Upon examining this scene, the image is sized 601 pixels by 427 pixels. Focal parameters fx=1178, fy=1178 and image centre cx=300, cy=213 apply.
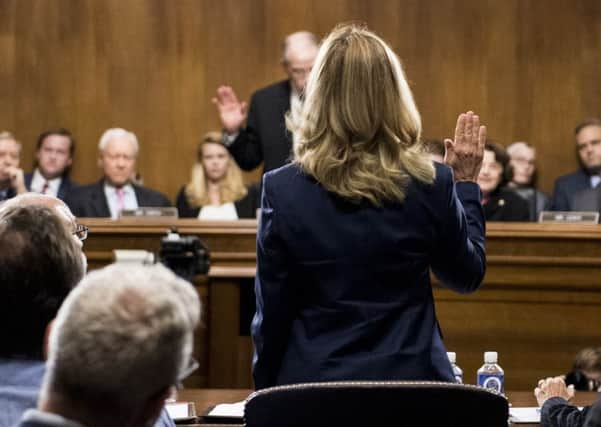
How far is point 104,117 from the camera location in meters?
9.50

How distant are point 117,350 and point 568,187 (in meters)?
7.79

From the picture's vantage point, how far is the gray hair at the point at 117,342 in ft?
4.23

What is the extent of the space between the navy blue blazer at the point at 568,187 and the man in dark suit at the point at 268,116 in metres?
2.74

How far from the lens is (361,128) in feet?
8.50

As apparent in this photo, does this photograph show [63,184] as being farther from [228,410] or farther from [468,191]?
[468,191]

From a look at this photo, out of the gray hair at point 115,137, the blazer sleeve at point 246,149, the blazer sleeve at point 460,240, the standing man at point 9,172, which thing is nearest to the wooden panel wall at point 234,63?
the gray hair at point 115,137

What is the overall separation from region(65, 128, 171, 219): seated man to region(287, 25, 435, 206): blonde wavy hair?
18.5 ft

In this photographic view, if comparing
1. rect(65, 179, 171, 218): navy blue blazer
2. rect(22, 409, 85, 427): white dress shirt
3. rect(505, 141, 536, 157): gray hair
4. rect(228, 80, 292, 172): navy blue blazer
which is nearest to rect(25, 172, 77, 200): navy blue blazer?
rect(65, 179, 171, 218): navy blue blazer

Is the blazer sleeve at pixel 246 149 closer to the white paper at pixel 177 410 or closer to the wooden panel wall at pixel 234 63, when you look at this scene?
the white paper at pixel 177 410

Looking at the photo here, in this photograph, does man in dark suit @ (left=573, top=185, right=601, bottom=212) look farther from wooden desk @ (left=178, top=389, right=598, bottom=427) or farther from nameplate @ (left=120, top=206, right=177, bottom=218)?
wooden desk @ (left=178, top=389, right=598, bottom=427)

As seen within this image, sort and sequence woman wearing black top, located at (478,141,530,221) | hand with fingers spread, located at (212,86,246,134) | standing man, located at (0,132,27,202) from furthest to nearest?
1. standing man, located at (0,132,27,202)
2. woman wearing black top, located at (478,141,530,221)
3. hand with fingers spread, located at (212,86,246,134)

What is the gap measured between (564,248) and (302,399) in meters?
3.73

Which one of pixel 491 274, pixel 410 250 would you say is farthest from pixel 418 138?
pixel 491 274

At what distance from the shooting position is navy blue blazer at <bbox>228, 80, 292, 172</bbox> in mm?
5914
